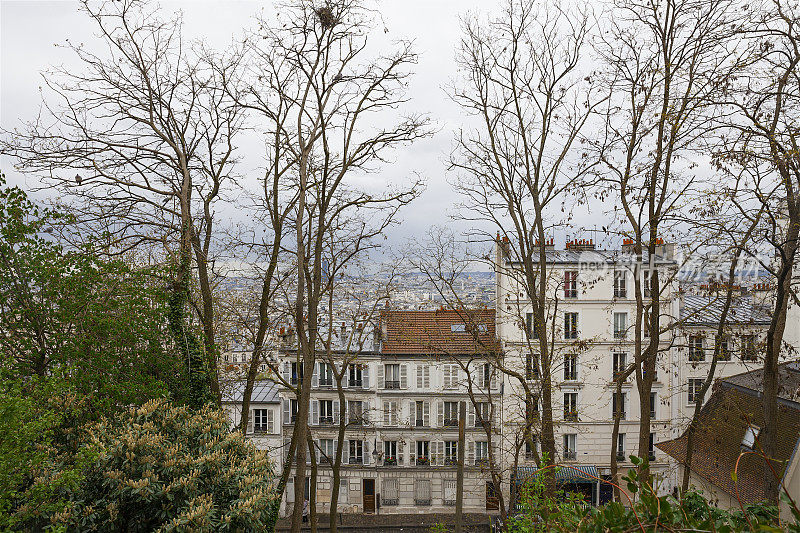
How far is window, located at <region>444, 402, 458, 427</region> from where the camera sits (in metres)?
20.3

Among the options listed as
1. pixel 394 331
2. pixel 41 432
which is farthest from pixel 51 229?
pixel 394 331

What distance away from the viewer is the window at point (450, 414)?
2033cm

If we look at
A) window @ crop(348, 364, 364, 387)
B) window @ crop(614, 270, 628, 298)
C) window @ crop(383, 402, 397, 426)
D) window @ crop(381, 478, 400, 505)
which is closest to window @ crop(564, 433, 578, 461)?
window @ crop(614, 270, 628, 298)

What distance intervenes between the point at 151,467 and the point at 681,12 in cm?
949

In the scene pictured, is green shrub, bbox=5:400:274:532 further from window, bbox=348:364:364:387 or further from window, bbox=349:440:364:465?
window, bbox=349:440:364:465

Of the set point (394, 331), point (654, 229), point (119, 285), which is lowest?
point (394, 331)

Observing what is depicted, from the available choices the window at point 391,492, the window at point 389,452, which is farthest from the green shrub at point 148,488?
the window at point 391,492

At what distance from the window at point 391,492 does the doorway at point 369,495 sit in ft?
1.36

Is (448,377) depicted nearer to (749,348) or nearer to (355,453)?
(355,453)

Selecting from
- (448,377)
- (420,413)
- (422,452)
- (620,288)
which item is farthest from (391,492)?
(620,288)

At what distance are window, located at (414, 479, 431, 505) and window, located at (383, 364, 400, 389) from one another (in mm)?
3892

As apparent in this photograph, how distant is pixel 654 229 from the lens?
26.1ft

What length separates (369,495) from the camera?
67.4 ft

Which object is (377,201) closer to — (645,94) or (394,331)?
(645,94)
